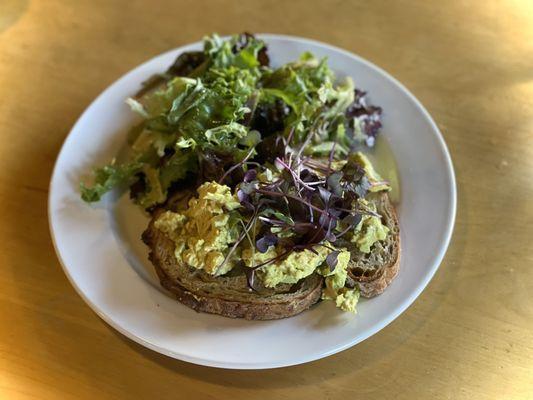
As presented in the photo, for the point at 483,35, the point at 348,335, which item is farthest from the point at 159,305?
the point at 483,35

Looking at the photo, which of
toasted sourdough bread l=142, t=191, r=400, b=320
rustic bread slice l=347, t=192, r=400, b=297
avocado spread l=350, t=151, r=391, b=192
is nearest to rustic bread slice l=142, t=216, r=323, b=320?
toasted sourdough bread l=142, t=191, r=400, b=320

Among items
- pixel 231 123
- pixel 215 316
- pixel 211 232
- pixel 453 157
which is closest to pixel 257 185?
pixel 211 232

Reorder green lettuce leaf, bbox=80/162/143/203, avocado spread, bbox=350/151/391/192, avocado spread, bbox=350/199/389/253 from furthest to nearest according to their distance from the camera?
green lettuce leaf, bbox=80/162/143/203 → avocado spread, bbox=350/151/391/192 → avocado spread, bbox=350/199/389/253

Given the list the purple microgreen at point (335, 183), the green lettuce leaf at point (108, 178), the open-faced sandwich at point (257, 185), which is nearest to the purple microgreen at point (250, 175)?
the open-faced sandwich at point (257, 185)

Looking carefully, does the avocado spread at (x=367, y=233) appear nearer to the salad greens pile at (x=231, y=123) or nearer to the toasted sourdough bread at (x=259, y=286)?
the toasted sourdough bread at (x=259, y=286)

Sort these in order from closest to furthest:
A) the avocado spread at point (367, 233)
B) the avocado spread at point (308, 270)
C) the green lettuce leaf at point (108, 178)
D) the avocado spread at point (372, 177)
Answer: the avocado spread at point (308, 270)
the avocado spread at point (367, 233)
the avocado spread at point (372, 177)
the green lettuce leaf at point (108, 178)

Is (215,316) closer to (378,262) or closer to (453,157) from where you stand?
(378,262)

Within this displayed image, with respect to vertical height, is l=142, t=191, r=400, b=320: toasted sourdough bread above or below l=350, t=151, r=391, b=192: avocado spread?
below

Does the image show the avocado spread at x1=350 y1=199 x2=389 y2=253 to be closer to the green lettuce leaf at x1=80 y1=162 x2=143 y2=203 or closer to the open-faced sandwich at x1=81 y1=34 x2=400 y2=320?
the open-faced sandwich at x1=81 y1=34 x2=400 y2=320
